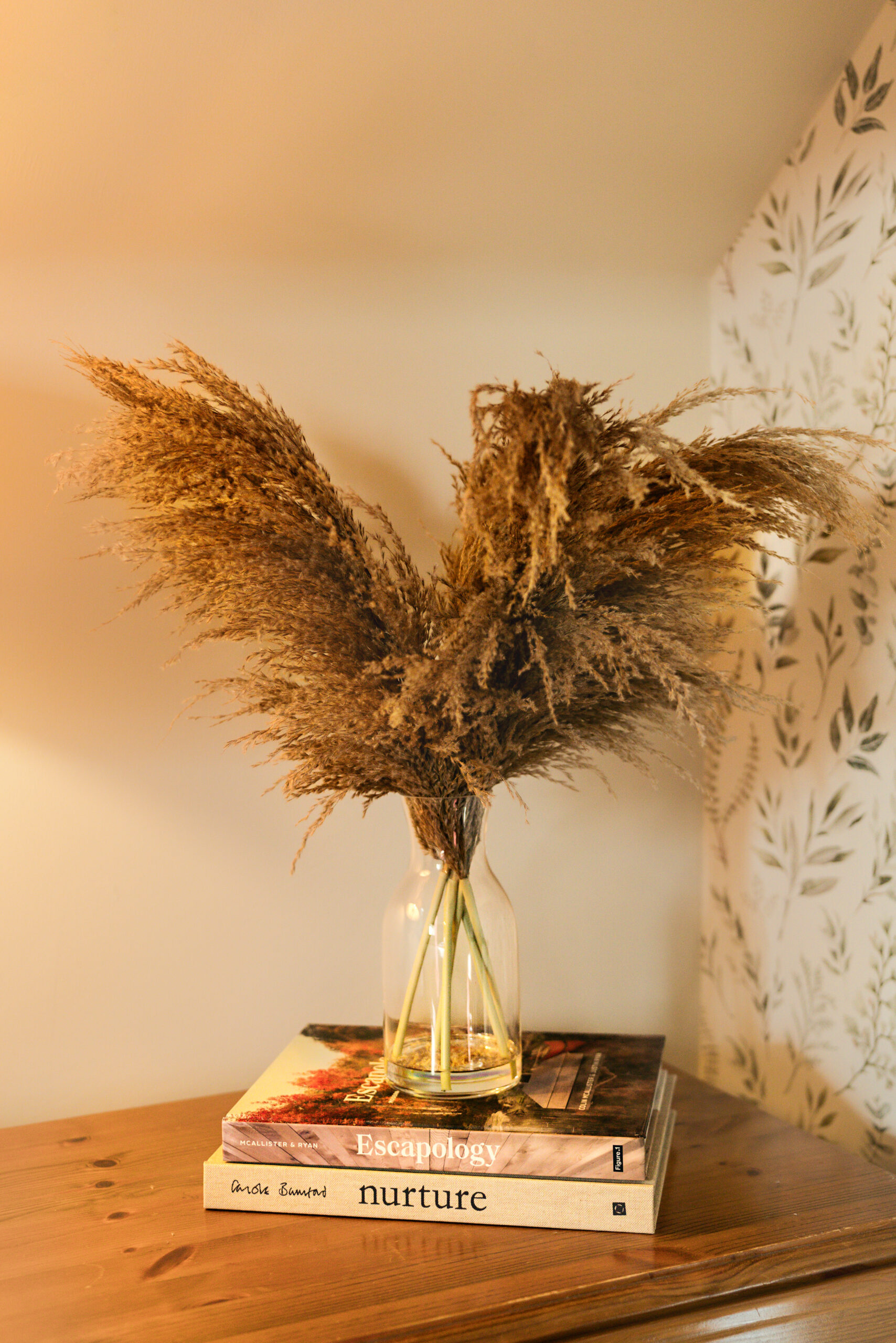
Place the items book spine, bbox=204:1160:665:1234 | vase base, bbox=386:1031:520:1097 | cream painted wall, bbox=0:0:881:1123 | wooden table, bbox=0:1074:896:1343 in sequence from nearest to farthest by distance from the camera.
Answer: wooden table, bbox=0:1074:896:1343
book spine, bbox=204:1160:665:1234
vase base, bbox=386:1031:520:1097
cream painted wall, bbox=0:0:881:1123

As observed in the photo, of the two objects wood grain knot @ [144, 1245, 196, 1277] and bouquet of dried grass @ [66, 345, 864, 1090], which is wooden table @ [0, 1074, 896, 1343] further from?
bouquet of dried grass @ [66, 345, 864, 1090]

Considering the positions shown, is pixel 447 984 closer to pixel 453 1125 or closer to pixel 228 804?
pixel 453 1125

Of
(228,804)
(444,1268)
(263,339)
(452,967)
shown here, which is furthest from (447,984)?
(263,339)

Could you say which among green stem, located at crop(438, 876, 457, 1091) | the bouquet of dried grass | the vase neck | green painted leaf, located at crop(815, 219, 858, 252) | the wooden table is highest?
green painted leaf, located at crop(815, 219, 858, 252)

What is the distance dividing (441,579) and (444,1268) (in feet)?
1.91

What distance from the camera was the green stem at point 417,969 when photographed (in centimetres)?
99

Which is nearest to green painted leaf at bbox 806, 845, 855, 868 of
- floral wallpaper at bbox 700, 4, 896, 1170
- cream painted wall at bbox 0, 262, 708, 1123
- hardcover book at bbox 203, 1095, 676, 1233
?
floral wallpaper at bbox 700, 4, 896, 1170

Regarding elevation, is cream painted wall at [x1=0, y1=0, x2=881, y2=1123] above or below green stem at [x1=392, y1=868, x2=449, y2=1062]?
above

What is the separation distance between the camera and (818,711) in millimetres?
1215

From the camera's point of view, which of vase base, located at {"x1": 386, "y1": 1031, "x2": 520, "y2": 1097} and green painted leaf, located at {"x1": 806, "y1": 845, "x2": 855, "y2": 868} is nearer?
vase base, located at {"x1": 386, "y1": 1031, "x2": 520, "y2": 1097}

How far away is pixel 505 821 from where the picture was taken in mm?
1312

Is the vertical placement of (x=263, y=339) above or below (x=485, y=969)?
above

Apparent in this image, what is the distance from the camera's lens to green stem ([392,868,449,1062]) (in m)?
0.99

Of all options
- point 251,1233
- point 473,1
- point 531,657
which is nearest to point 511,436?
point 531,657
